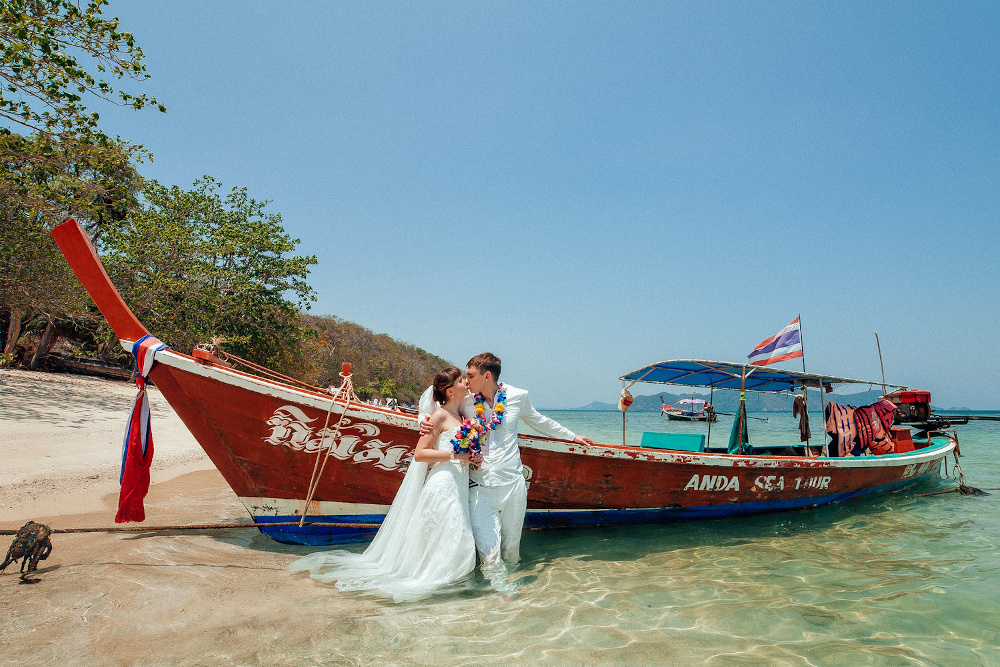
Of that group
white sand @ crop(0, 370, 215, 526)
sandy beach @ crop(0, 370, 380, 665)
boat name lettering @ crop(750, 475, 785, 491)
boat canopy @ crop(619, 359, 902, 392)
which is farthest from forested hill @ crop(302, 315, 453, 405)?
boat name lettering @ crop(750, 475, 785, 491)

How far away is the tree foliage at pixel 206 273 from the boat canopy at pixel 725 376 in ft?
50.2

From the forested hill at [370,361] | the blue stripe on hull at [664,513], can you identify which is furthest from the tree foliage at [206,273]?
the blue stripe on hull at [664,513]

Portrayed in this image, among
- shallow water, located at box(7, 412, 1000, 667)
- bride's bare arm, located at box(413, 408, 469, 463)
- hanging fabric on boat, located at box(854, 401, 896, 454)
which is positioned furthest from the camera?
hanging fabric on boat, located at box(854, 401, 896, 454)

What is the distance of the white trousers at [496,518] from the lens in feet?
13.0

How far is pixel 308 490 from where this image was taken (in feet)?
15.0

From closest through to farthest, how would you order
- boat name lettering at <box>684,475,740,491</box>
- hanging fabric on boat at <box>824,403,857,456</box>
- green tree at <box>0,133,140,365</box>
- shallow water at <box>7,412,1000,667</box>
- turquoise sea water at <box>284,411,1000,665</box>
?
shallow water at <box>7,412,1000,667</box>, turquoise sea water at <box>284,411,1000,665</box>, boat name lettering at <box>684,475,740,491</box>, hanging fabric on boat at <box>824,403,857,456</box>, green tree at <box>0,133,140,365</box>

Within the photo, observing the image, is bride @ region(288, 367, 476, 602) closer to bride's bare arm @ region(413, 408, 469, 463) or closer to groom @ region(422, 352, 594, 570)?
bride's bare arm @ region(413, 408, 469, 463)

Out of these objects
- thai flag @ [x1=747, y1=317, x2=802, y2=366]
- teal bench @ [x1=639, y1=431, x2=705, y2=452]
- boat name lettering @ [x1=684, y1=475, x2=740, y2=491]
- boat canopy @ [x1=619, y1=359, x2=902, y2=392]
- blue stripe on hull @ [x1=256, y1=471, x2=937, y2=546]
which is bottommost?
blue stripe on hull @ [x1=256, y1=471, x2=937, y2=546]

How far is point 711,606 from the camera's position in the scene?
12.6 feet

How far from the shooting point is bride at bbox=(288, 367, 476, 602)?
3676 millimetres

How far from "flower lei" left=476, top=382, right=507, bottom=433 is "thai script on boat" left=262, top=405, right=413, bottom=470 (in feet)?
3.29

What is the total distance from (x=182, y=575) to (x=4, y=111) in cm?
870

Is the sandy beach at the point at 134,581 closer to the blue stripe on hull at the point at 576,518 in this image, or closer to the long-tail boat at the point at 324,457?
the blue stripe on hull at the point at 576,518

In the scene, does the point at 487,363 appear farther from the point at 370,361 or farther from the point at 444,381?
the point at 370,361
